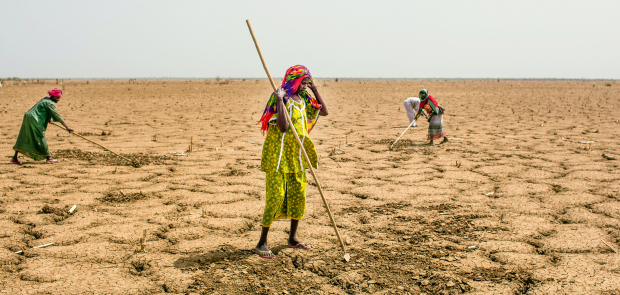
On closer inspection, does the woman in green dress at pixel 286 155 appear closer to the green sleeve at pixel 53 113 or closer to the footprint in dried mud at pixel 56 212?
the footprint in dried mud at pixel 56 212

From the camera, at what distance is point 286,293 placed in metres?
2.81

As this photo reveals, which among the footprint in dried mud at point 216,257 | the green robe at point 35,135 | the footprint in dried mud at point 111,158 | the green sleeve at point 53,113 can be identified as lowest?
the footprint in dried mud at point 216,257

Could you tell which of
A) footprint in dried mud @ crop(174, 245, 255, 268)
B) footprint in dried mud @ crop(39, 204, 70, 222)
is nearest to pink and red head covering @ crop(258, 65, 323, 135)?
footprint in dried mud @ crop(174, 245, 255, 268)

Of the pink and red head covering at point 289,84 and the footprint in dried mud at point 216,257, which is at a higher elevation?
the pink and red head covering at point 289,84

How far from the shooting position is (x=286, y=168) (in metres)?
3.20

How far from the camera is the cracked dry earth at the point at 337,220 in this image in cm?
296

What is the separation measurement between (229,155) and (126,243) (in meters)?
3.48

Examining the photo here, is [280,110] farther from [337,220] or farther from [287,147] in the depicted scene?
[337,220]

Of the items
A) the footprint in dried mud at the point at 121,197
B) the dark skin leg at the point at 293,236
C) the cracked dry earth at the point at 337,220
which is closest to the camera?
Answer: the cracked dry earth at the point at 337,220

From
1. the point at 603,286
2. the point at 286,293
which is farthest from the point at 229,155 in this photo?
the point at 603,286

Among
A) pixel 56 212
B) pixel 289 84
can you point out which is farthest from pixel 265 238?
pixel 56 212

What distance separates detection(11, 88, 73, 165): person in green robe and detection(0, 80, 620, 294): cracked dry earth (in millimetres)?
309

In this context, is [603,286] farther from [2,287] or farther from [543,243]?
[2,287]

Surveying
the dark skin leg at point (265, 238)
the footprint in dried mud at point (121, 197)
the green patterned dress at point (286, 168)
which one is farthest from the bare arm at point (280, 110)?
the footprint in dried mud at point (121, 197)
